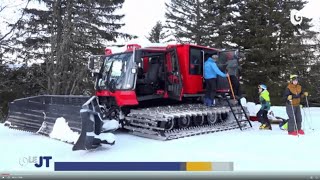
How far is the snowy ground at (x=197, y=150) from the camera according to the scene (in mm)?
5855

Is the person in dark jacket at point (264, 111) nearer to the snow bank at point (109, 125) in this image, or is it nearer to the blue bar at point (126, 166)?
the snow bank at point (109, 125)

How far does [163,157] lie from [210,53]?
5.31 metres

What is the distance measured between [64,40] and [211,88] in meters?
12.7

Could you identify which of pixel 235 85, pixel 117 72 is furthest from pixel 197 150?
pixel 235 85

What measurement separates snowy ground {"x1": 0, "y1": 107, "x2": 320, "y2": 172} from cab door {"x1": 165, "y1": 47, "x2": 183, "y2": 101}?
4.73ft

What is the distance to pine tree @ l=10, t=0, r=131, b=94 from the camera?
827 inches

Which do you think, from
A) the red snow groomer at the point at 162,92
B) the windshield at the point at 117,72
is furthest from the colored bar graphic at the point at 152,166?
the windshield at the point at 117,72

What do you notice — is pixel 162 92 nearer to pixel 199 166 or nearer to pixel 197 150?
pixel 197 150

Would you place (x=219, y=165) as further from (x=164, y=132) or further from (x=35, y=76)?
(x=35, y=76)

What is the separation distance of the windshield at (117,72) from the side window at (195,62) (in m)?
1.85

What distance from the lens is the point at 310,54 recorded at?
2788 cm

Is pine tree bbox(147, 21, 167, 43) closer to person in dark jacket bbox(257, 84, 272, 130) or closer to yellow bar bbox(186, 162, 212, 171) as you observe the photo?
person in dark jacket bbox(257, 84, 272, 130)

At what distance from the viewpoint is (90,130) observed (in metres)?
6.74

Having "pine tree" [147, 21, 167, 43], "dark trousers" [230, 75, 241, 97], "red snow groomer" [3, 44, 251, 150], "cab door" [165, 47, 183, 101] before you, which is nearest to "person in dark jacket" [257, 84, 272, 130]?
"red snow groomer" [3, 44, 251, 150]
